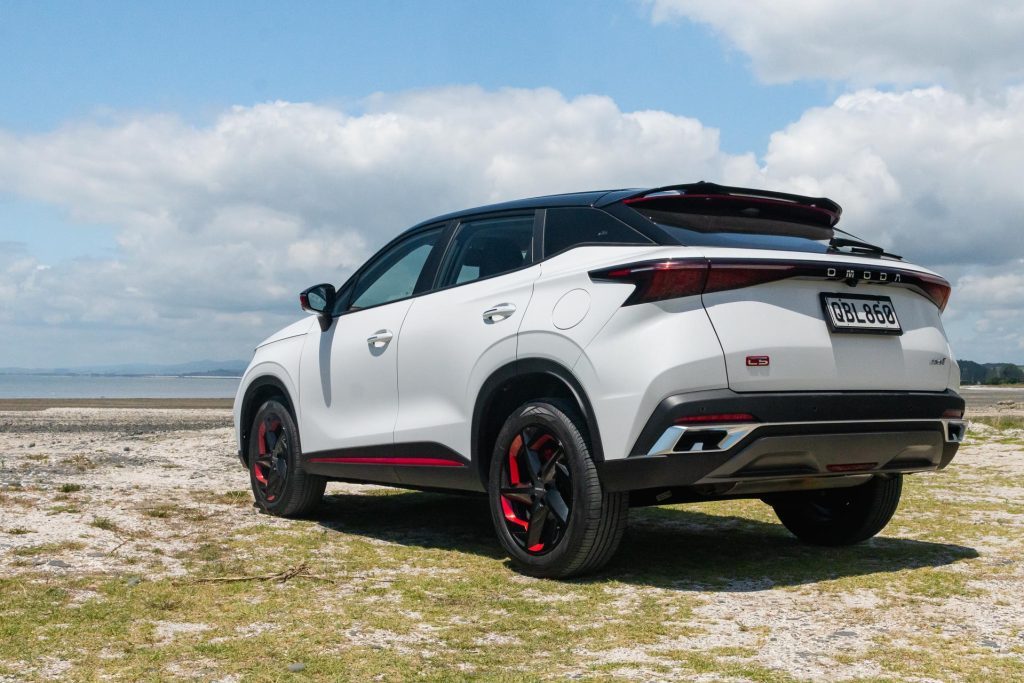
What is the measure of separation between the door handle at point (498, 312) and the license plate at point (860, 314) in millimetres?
1488

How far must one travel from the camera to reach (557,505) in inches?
190

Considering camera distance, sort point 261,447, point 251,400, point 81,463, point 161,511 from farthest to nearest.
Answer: point 81,463 → point 251,400 → point 261,447 → point 161,511

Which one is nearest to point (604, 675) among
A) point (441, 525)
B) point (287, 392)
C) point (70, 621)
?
point (70, 621)

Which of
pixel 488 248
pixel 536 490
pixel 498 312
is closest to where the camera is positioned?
pixel 536 490

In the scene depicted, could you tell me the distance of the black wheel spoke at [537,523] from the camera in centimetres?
487

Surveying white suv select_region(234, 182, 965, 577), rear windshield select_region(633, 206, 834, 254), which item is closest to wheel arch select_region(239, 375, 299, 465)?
white suv select_region(234, 182, 965, 577)

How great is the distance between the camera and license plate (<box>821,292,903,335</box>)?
4609 millimetres

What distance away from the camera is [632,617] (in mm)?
4172

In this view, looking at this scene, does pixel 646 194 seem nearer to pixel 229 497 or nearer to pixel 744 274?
pixel 744 274

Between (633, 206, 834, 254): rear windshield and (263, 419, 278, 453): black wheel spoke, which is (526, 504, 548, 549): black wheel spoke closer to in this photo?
(633, 206, 834, 254): rear windshield

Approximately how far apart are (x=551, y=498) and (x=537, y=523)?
146 millimetres

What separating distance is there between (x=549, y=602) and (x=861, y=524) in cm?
222

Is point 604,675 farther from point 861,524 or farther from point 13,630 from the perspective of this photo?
point 861,524

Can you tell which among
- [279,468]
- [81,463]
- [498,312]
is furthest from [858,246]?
[81,463]
